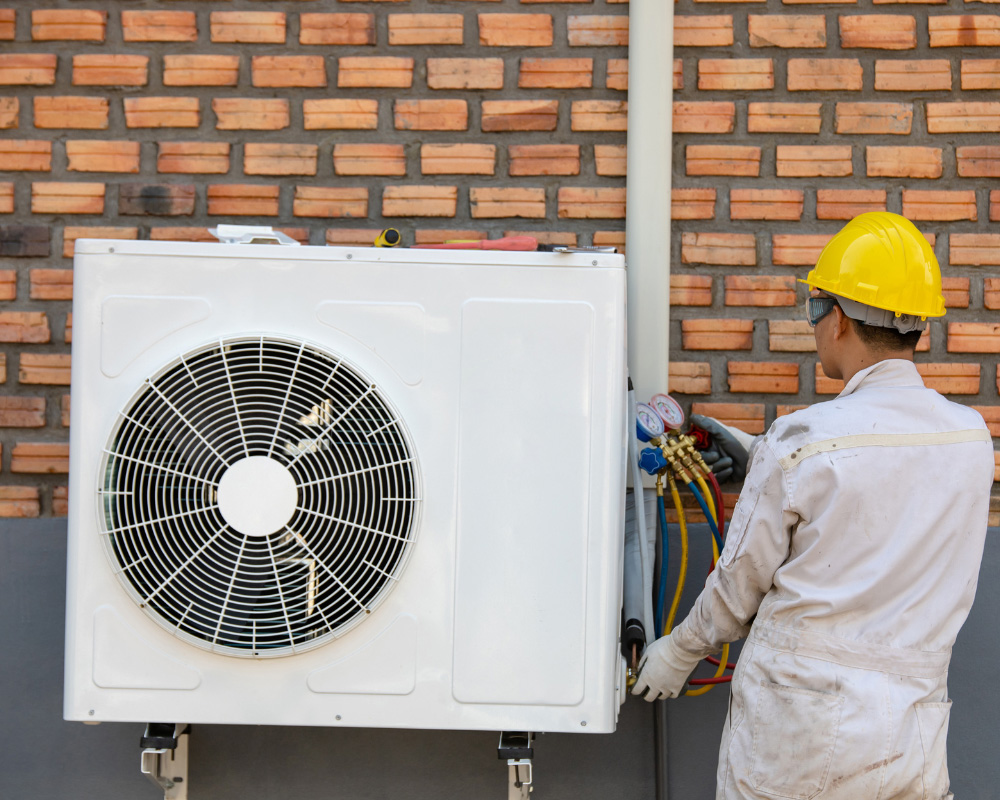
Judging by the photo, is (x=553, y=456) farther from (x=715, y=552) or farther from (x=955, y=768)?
(x=955, y=768)

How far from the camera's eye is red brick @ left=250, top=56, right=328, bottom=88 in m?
2.16

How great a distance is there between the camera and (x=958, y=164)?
6.98 feet

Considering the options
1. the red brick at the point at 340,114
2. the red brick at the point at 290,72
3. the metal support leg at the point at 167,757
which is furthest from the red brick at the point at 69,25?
the metal support leg at the point at 167,757

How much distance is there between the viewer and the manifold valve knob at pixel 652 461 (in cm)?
181

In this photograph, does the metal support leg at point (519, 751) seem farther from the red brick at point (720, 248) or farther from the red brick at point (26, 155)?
the red brick at point (26, 155)

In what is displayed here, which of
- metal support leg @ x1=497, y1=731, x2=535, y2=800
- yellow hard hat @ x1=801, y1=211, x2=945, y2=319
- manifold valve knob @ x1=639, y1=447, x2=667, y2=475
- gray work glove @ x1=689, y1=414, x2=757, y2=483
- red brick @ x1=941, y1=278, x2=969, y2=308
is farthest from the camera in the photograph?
red brick @ x1=941, y1=278, x2=969, y2=308

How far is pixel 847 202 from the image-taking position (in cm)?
212

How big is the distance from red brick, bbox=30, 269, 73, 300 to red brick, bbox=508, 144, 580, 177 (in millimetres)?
1161

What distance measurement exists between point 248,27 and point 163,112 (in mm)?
306

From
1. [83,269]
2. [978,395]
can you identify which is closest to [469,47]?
[83,269]

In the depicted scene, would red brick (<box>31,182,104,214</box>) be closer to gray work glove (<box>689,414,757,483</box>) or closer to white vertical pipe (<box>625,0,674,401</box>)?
white vertical pipe (<box>625,0,674,401</box>)

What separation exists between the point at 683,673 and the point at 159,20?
200 centimetres

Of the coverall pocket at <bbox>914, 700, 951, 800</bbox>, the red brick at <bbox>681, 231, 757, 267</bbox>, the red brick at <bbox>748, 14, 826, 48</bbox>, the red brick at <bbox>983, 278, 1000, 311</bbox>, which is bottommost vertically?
the coverall pocket at <bbox>914, 700, 951, 800</bbox>

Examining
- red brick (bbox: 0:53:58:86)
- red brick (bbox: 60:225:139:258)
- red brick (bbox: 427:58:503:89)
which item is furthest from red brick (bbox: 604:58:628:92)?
red brick (bbox: 0:53:58:86)
